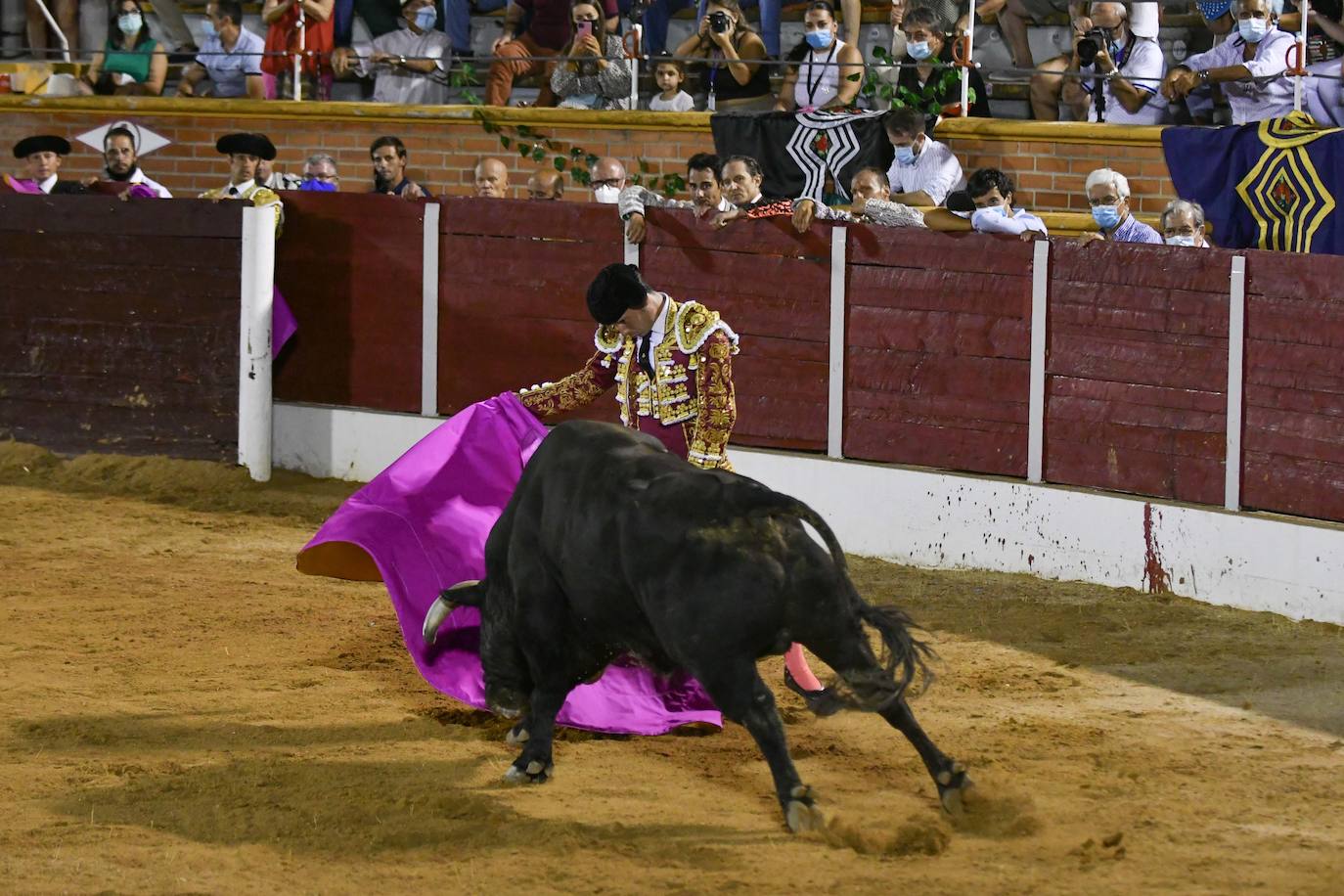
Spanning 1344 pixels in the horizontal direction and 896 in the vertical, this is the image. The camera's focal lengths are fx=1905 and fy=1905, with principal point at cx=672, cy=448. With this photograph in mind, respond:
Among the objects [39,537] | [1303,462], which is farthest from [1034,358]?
[39,537]

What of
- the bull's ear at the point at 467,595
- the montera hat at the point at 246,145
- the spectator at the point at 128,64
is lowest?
the bull's ear at the point at 467,595

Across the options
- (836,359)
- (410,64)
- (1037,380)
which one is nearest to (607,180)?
(836,359)

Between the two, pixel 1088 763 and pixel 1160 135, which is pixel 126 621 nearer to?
pixel 1088 763

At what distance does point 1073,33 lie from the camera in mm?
9203

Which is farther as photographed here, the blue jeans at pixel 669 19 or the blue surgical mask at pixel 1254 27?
the blue jeans at pixel 669 19

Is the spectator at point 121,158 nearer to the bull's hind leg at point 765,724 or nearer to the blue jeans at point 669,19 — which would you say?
the blue jeans at point 669,19

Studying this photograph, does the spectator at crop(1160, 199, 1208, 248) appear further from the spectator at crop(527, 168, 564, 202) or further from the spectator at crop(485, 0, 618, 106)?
the spectator at crop(485, 0, 618, 106)

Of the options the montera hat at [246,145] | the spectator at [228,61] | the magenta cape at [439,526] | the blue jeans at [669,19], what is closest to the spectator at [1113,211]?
the magenta cape at [439,526]

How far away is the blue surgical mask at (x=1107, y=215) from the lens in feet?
23.4

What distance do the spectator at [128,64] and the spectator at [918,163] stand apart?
217 inches

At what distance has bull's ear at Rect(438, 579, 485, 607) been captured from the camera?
4818 mm

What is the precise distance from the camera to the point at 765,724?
163 inches

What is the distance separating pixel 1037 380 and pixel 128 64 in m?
7.14

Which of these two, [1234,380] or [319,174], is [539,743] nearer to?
[1234,380]
